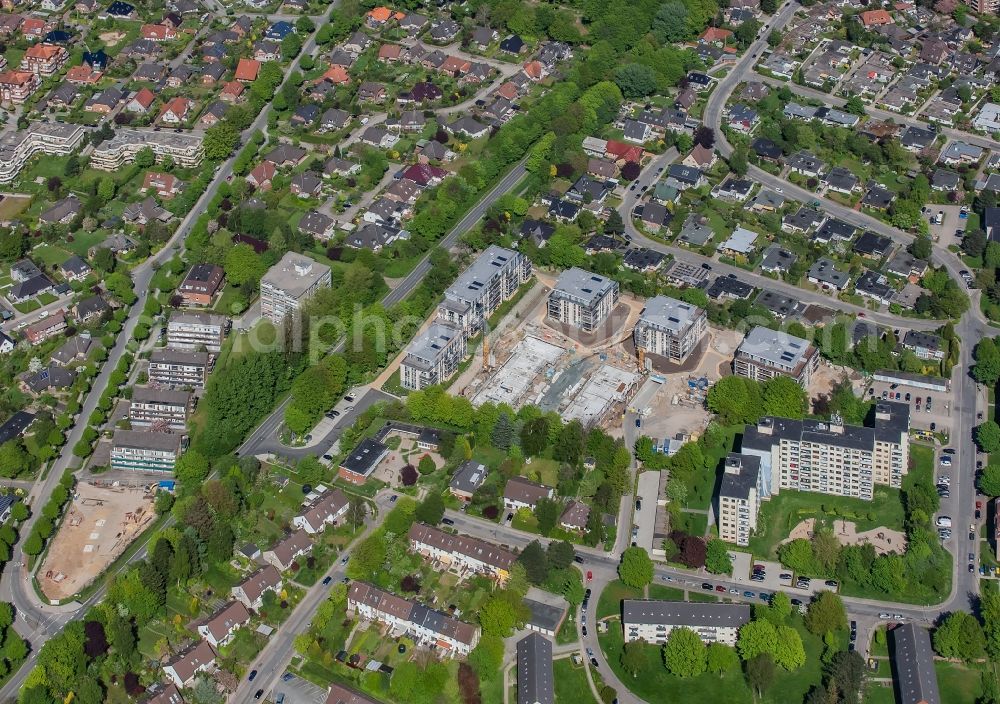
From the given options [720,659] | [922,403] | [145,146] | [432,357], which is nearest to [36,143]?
[145,146]

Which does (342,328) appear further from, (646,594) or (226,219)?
(646,594)

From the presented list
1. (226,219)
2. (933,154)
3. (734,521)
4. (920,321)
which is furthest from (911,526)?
(226,219)

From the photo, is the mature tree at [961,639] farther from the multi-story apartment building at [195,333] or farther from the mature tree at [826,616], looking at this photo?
the multi-story apartment building at [195,333]

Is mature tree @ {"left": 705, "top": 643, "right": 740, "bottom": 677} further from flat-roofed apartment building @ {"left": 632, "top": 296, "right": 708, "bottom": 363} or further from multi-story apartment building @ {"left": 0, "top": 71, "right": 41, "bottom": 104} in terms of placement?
multi-story apartment building @ {"left": 0, "top": 71, "right": 41, "bottom": 104}

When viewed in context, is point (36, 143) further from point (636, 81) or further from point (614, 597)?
point (614, 597)

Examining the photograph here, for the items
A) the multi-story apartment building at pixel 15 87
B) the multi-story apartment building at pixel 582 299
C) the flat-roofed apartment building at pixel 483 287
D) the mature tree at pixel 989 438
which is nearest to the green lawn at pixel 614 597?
the multi-story apartment building at pixel 582 299

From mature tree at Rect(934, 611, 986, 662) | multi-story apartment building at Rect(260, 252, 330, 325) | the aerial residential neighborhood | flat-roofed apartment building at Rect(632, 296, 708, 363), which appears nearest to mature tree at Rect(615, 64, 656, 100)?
the aerial residential neighborhood
